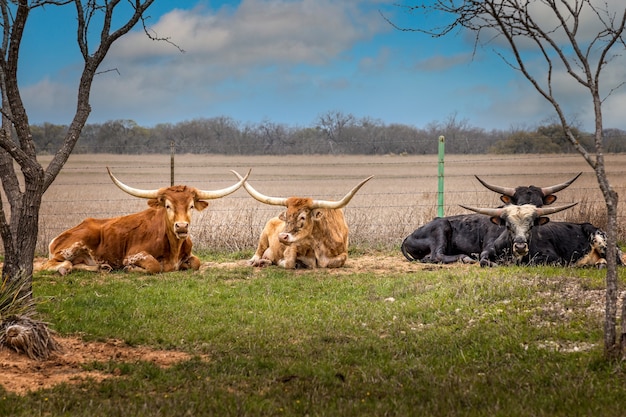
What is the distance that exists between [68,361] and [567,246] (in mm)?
8283

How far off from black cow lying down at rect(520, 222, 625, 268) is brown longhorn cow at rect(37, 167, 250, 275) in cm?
513

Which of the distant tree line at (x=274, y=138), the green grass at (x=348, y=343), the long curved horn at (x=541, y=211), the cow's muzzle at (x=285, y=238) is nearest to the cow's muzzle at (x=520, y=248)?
the green grass at (x=348, y=343)

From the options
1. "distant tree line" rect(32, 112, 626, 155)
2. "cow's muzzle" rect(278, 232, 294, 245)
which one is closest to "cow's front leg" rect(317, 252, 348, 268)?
"cow's muzzle" rect(278, 232, 294, 245)

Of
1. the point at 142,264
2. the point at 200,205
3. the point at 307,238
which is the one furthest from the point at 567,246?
the point at 142,264

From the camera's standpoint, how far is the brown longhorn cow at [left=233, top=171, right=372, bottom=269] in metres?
12.2

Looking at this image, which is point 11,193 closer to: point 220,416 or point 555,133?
point 220,416

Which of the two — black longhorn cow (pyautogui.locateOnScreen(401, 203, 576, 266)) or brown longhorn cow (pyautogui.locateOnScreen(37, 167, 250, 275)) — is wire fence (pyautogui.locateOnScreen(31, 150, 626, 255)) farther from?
brown longhorn cow (pyautogui.locateOnScreen(37, 167, 250, 275))

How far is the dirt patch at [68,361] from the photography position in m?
6.18

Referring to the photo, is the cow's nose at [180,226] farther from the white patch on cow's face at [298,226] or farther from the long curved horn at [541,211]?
the long curved horn at [541,211]

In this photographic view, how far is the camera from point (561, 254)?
1209cm

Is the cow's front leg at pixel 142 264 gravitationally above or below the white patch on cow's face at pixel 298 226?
below

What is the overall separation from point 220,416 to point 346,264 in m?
7.57

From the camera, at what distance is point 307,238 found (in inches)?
485

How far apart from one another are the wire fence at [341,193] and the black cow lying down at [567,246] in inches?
139
